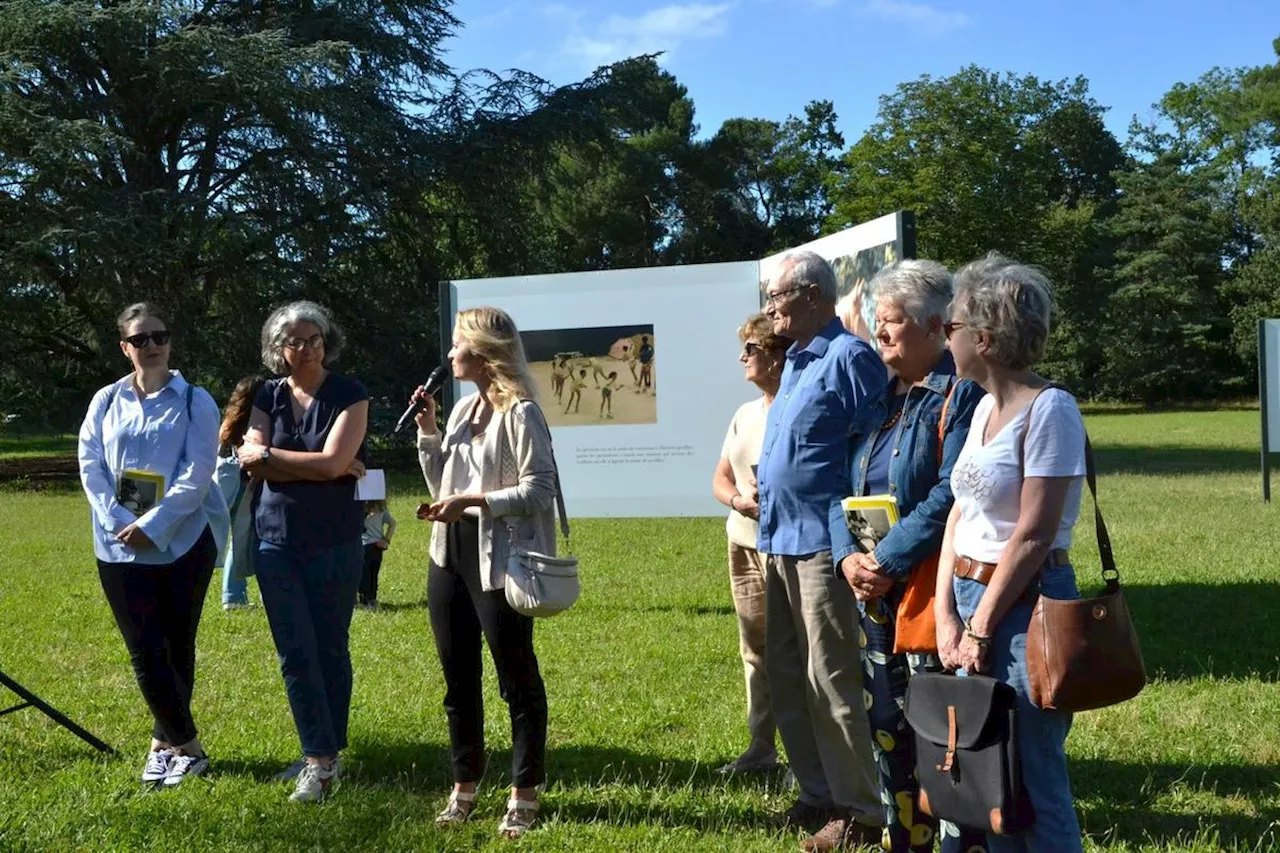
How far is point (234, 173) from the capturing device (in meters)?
27.9

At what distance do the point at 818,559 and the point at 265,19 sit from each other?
27697 mm

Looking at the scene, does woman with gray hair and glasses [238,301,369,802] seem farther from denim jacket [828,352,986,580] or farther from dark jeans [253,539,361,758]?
denim jacket [828,352,986,580]

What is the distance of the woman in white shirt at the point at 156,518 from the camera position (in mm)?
5367

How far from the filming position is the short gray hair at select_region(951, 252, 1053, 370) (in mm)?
3182

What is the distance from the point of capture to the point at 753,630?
18.8 feet

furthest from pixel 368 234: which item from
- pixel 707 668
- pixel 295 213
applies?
pixel 707 668

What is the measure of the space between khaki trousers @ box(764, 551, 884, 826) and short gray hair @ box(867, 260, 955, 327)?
3.04ft

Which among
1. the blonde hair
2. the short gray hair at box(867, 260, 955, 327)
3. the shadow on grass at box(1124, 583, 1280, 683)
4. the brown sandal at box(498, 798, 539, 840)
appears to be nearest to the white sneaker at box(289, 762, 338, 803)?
the brown sandal at box(498, 798, 539, 840)

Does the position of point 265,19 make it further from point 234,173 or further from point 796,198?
point 796,198

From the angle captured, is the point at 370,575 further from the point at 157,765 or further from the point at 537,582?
the point at 537,582

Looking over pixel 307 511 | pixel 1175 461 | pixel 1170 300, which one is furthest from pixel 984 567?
pixel 1170 300

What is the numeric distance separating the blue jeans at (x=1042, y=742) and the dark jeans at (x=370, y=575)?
290 inches

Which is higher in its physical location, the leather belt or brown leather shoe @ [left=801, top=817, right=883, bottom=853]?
the leather belt

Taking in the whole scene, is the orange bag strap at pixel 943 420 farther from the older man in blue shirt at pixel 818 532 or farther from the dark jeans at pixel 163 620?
the dark jeans at pixel 163 620
